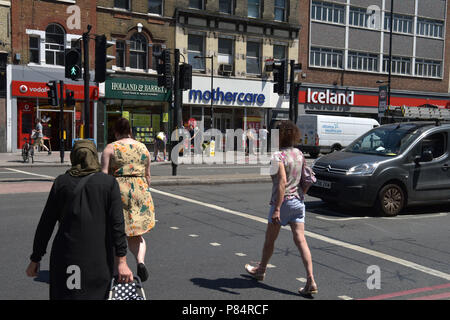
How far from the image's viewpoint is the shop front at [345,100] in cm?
3381

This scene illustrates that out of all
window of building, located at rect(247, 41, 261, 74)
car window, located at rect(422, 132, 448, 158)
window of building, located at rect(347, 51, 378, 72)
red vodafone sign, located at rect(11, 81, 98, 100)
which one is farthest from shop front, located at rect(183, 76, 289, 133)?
car window, located at rect(422, 132, 448, 158)

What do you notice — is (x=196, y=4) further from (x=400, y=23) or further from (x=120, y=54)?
(x=400, y=23)

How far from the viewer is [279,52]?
108ft

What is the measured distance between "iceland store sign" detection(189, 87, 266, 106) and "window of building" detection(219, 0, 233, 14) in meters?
5.15

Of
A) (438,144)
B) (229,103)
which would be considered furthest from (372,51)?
(438,144)

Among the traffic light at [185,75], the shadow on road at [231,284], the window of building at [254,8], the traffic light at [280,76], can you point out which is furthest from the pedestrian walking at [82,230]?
the window of building at [254,8]

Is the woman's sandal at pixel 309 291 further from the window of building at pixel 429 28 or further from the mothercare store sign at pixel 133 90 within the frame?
the window of building at pixel 429 28

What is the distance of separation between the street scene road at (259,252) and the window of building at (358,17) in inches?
1092

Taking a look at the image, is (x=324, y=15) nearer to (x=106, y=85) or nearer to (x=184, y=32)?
(x=184, y=32)

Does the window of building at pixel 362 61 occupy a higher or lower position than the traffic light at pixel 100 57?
higher
